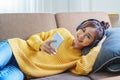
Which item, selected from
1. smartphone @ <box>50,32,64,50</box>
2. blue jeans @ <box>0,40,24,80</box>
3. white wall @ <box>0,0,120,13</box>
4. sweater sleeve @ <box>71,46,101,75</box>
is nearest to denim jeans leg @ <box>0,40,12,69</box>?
blue jeans @ <box>0,40,24,80</box>

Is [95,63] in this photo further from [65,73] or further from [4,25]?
[4,25]

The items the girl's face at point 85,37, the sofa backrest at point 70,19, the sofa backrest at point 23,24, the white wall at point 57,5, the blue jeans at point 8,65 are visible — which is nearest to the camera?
the blue jeans at point 8,65

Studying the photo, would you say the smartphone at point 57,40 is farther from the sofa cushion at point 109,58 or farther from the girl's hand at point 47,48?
the sofa cushion at point 109,58

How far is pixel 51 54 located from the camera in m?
1.39

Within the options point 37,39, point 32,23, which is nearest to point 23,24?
point 32,23

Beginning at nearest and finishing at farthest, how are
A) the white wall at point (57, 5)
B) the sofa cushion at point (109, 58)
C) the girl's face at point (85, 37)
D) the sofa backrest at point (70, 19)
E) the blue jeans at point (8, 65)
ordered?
the blue jeans at point (8, 65) < the sofa cushion at point (109, 58) < the girl's face at point (85, 37) < the sofa backrest at point (70, 19) < the white wall at point (57, 5)

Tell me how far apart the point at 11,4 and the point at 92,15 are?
33.7 inches

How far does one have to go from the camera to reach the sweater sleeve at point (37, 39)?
56.0 inches

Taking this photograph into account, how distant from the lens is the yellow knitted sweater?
1.34 metres

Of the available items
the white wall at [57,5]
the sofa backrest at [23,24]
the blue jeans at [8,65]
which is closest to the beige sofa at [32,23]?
the sofa backrest at [23,24]

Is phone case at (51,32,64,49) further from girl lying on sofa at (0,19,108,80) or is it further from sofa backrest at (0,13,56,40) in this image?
sofa backrest at (0,13,56,40)

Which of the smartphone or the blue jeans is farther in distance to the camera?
the smartphone

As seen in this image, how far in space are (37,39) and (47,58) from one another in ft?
0.54

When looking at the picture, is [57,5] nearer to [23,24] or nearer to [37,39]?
[23,24]
